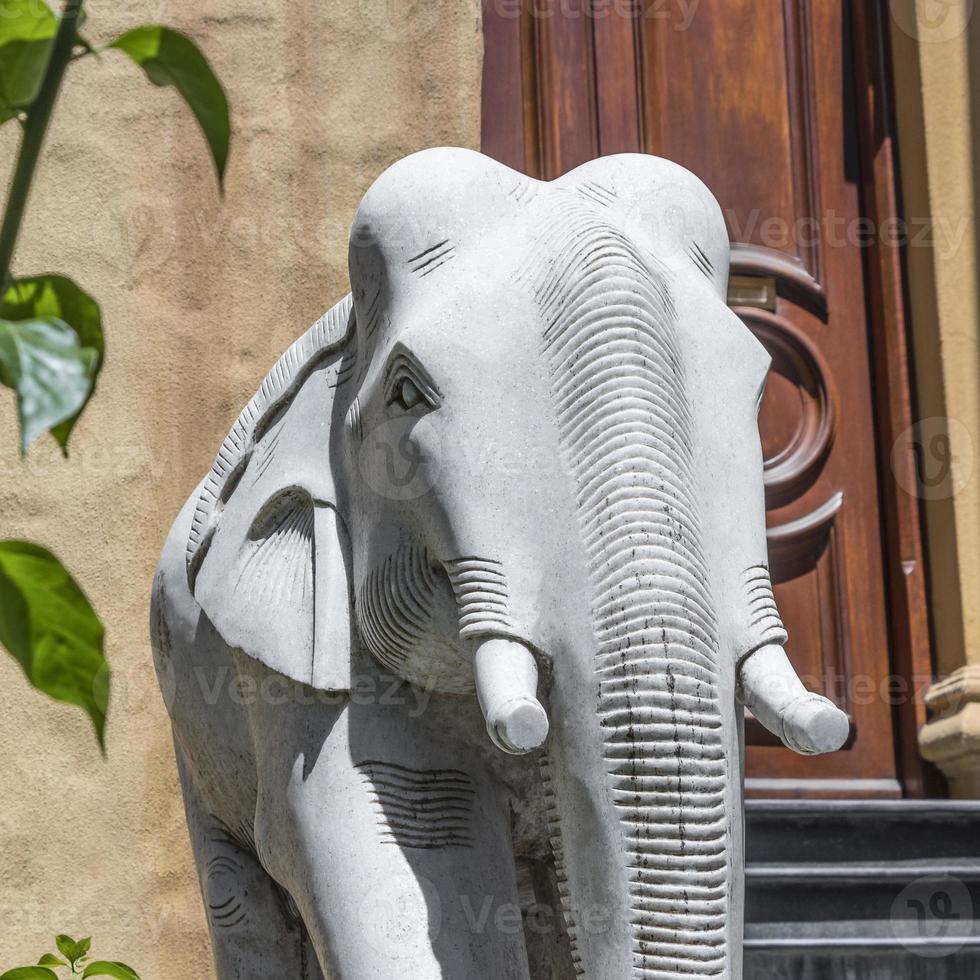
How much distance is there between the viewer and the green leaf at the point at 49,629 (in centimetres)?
47

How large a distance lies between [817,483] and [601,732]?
2.08 metres

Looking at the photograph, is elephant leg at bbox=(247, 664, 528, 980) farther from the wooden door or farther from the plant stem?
the wooden door

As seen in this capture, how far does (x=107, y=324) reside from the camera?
305 centimetres

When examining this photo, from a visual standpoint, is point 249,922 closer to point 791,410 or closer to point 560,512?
point 560,512

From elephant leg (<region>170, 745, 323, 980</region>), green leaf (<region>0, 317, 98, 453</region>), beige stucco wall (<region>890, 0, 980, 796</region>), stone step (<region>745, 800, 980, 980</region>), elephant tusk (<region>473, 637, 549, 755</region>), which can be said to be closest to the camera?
green leaf (<region>0, 317, 98, 453</region>)

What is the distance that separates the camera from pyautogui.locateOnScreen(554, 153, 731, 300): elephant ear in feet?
5.67

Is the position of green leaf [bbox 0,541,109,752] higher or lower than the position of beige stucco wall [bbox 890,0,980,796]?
lower

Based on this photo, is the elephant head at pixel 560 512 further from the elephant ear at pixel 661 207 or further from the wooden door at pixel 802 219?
the wooden door at pixel 802 219

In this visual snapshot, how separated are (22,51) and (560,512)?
1016 millimetres

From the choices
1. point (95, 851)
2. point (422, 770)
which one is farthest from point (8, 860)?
point (422, 770)

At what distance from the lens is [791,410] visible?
3.43 m

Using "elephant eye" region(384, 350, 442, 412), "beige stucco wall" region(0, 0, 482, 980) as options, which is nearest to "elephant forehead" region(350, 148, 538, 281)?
"elephant eye" region(384, 350, 442, 412)

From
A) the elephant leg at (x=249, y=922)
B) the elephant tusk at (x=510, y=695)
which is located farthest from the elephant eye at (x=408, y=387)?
the elephant leg at (x=249, y=922)

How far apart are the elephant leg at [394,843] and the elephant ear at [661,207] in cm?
46
